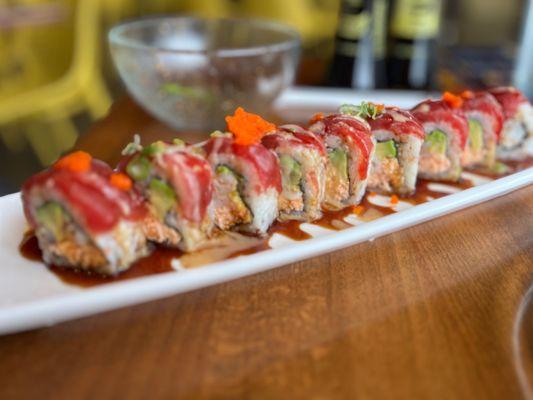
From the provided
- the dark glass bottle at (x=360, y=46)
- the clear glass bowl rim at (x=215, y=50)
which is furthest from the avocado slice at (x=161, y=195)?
the dark glass bottle at (x=360, y=46)

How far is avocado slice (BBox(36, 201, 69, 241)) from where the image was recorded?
1.41 metres

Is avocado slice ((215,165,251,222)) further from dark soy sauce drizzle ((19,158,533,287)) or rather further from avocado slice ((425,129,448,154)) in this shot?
avocado slice ((425,129,448,154))

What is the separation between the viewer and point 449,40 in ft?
16.5

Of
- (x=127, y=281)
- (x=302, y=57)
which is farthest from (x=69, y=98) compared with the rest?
(x=127, y=281)

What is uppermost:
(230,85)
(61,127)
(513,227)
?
(230,85)

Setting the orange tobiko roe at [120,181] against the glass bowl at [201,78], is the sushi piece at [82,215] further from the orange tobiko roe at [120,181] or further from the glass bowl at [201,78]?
the glass bowl at [201,78]

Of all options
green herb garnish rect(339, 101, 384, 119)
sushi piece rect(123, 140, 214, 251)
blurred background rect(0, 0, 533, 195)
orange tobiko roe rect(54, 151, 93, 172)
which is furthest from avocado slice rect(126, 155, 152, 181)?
blurred background rect(0, 0, 533, 195)

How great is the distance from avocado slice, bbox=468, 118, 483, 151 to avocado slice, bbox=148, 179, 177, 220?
3.99 feet

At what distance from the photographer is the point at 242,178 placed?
1637 mm

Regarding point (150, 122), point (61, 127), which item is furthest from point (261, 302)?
point (61, 127)

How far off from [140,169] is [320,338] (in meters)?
0.61

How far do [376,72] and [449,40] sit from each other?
189 centimetres

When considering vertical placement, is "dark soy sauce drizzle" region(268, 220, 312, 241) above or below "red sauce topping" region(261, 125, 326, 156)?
below

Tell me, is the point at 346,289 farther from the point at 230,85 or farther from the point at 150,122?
the point at 150,122
